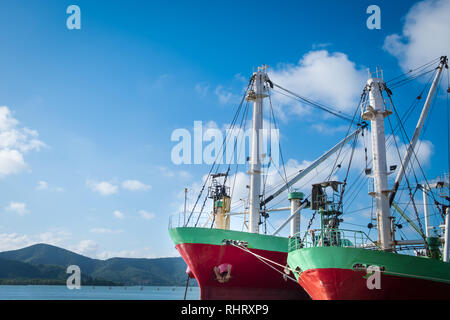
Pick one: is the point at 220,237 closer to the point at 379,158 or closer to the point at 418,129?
the point at 379,158

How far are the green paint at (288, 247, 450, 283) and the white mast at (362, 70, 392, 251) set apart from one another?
4.98 m

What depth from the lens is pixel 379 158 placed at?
23.7 m

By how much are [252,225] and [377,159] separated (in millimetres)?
10169

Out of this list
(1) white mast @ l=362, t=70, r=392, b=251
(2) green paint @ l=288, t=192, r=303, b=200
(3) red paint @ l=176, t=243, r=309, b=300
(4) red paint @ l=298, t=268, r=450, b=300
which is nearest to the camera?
(4) red paint @ l=298, t=268, r=450, b=300

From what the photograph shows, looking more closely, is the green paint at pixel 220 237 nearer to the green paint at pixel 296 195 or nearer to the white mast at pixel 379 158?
the green paint at pixel 296 195

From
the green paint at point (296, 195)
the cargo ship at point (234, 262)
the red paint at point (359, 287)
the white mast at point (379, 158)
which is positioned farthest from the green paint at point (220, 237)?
the red paint at point (359, 287)

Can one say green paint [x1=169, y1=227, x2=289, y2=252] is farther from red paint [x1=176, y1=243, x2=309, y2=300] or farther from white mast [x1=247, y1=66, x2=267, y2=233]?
white mast [x1=247, y1=66, x2=267, y2=233]

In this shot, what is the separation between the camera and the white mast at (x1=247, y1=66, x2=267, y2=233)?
28.6 metres

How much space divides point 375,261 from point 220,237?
10672 mm

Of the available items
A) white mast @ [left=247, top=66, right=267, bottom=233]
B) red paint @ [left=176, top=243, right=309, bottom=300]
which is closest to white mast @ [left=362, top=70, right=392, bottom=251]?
red paint @ [left=176, top=243, right=309, bottom=300]

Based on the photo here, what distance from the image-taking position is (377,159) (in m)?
23.7

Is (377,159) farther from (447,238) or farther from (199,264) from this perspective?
(199,264)

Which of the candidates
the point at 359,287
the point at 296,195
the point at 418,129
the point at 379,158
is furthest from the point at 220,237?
the point at 418,129
